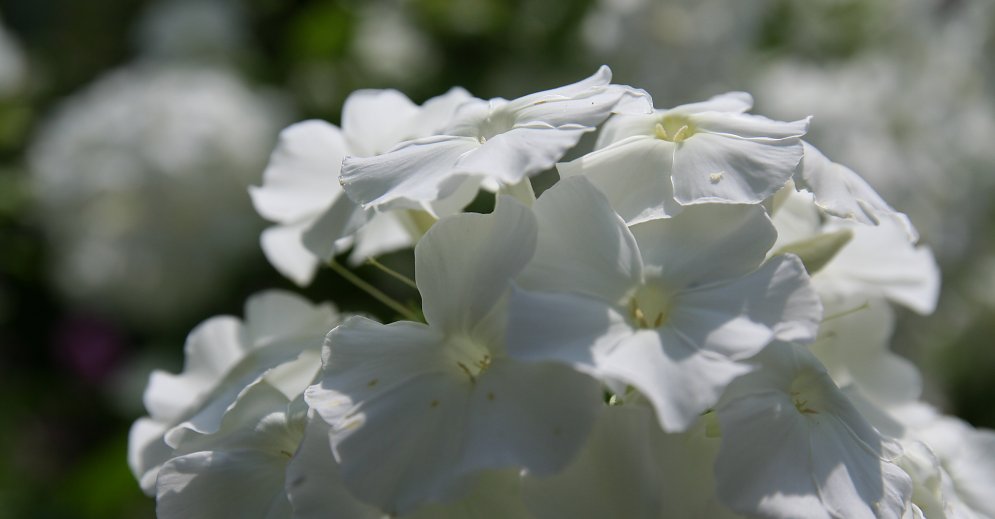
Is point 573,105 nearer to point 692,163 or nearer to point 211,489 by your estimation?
point 692,163

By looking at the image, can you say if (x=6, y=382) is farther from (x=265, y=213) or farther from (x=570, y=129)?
(x=570, y=129)

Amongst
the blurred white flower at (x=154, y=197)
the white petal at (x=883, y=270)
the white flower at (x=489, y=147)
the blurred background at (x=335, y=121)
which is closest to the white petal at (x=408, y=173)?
the white flower at (x=489, y=147)

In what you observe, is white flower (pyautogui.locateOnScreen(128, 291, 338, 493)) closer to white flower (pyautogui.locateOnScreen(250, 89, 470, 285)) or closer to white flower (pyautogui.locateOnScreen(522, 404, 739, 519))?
white flower (pyautogui.locateOnScreen(250, 89, 470, 285))

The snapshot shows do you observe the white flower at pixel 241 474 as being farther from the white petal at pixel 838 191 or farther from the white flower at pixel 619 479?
the white petal at pixel 838 191

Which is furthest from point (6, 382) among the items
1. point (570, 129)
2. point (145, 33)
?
point (570, 129)

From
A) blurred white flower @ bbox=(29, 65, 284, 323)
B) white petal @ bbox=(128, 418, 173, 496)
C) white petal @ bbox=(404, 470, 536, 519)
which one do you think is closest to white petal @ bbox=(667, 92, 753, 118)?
white petal @ bbox=(404, 470, 536, 519)

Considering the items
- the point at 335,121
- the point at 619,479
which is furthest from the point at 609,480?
the point at 335,121
